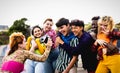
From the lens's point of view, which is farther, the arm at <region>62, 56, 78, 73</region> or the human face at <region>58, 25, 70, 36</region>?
the human face at <region>58, 25, 70, 36</region>

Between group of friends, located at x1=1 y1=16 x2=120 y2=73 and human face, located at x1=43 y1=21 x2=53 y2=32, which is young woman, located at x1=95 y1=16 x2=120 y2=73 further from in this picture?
human face, located at x1=43 y1=21 x2=53 y2=32

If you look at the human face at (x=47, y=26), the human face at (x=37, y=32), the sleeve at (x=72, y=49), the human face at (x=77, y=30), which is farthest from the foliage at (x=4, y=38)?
the human face at (x=77, y=30)

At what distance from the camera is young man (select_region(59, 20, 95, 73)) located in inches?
269

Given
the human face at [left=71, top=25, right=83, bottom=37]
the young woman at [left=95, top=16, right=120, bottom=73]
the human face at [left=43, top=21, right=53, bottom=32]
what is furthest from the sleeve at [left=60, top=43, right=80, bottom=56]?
the human face at [left=43, top=21, right=53, bottom=32]

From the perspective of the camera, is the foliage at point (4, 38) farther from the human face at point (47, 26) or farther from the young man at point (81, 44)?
the young man at point (81, 44)

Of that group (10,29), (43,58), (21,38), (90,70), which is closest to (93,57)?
(90,70)

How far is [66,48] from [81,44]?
0.97 ft

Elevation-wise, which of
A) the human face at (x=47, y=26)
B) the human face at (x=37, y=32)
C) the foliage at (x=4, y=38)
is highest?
the human face at (x=47, y=26)

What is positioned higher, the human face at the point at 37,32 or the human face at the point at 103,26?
the human face at the point at 103,26

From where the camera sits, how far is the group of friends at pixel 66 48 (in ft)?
20.9

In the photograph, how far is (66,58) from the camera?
7043 millimetres

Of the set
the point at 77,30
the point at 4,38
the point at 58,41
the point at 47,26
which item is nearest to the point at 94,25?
the point at 77,30

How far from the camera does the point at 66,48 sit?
6.91 metres

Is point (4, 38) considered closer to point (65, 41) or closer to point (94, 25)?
point (94, 25)
